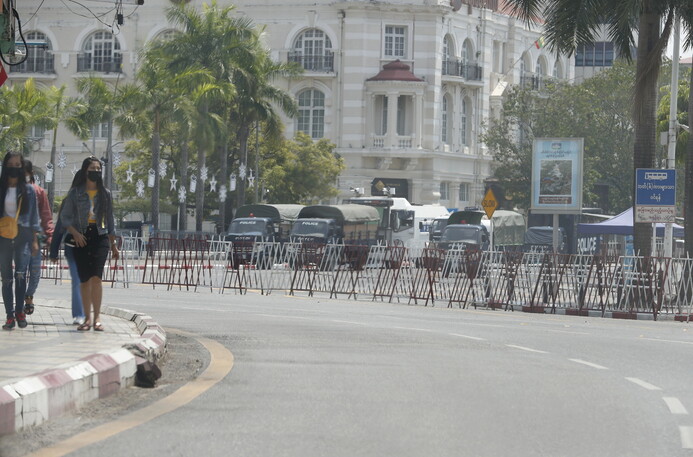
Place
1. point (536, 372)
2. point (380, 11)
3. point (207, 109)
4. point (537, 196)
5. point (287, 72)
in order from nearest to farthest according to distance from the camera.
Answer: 1. point (536, 372)
2. point (537, 196)
3. point (207, 109)
4. point (287, 72)
5. point (380, 11)

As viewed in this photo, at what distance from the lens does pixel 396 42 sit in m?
77.3

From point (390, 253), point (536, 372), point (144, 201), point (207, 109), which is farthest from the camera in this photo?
point (144, 201)

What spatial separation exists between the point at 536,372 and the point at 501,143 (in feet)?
213

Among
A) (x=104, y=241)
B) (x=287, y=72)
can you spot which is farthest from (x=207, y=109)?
(x=104, y=241)

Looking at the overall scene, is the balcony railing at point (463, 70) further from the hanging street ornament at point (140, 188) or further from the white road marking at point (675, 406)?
the white road marking at point (675, 406)

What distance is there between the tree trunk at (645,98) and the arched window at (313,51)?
48.6 meters

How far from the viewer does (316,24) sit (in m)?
76.9

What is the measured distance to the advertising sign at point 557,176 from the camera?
1331 inches

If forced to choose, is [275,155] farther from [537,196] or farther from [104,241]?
[104,241]

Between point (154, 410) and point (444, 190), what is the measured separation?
70.2 m

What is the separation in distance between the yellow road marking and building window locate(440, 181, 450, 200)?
65.8m

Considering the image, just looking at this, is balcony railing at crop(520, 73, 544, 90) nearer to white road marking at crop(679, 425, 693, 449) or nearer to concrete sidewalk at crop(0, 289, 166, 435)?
concrete sidewalk at crop(0, 289, 166, 435)

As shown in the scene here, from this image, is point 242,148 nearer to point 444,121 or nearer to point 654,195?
point 444,121

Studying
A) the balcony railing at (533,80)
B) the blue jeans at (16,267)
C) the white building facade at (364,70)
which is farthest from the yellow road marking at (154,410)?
the balcony railing at (533,80)
